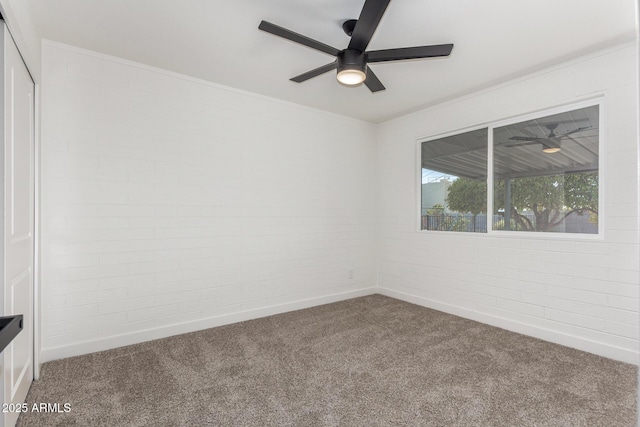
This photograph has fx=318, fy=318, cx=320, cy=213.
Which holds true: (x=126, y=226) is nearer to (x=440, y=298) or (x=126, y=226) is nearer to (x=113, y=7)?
(x=113, y=7)

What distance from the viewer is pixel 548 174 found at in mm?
3211

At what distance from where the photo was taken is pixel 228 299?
3.58 metres

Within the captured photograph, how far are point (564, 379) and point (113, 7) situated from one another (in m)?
4.26

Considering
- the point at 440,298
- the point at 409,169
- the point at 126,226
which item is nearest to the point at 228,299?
the point at 126,226

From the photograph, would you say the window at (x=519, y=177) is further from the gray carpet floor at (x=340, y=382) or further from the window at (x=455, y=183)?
the gray carpet floor at (x=340, y=382)

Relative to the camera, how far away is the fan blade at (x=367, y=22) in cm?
171

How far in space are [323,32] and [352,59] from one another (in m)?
0.50

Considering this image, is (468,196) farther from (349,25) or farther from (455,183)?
(349,25)

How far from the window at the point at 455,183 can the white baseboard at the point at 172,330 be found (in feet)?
5.69

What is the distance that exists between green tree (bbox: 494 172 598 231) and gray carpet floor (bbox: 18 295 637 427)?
121cm

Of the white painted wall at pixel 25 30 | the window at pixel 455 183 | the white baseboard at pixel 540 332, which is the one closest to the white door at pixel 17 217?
the white painted wall at pixel 25 30

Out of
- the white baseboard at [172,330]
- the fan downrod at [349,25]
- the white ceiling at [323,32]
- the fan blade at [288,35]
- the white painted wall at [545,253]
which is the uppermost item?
the white ceiling at [323,32]

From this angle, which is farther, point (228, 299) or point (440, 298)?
point (440, 298)

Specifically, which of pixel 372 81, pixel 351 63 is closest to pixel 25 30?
pixel 351 63
